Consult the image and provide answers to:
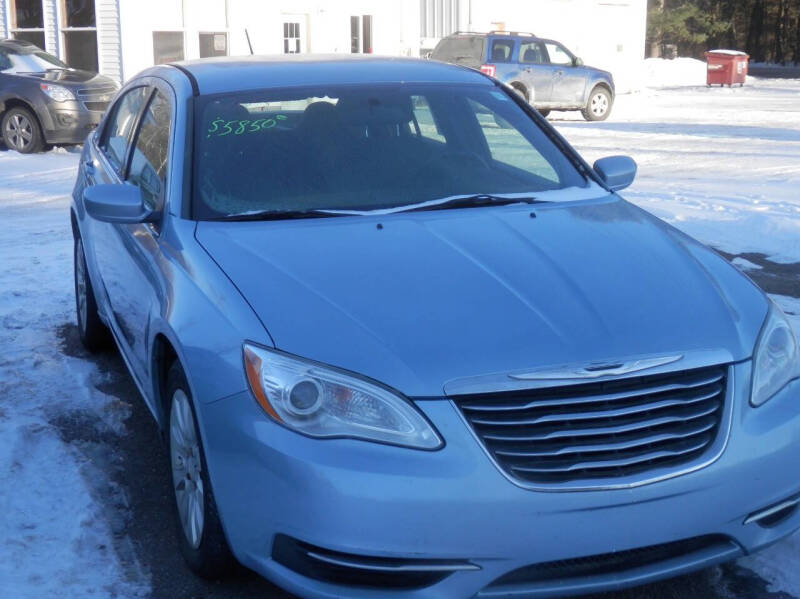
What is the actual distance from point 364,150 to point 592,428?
187cm

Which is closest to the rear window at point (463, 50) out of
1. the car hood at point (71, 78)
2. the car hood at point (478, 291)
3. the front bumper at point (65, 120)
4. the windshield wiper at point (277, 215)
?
the car hood at point (71, 78)

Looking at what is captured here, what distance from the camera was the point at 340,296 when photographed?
10.6 ft

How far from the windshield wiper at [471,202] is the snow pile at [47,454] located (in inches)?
62.4

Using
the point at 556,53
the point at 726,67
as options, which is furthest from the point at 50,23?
the point at 726,67

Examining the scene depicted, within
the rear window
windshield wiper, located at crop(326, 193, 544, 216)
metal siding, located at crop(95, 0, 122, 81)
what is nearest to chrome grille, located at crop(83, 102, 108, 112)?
metal siding, located at crop(95, 0, 122, 81)


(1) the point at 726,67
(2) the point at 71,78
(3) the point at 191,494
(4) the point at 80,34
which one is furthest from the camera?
(1) the point at 726,67

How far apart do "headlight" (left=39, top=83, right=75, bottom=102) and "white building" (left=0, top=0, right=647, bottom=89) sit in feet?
16.8

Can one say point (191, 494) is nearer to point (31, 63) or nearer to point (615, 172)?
point (615, 172)

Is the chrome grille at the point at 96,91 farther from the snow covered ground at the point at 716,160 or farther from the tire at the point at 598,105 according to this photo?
the tire at the point at 598,105

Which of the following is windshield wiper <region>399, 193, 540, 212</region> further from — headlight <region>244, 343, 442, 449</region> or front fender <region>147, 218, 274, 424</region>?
headlight <region>244, 343, 442, 449</region>

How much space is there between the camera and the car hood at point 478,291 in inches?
117

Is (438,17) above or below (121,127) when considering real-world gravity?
above

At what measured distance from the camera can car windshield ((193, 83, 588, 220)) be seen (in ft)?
13.6

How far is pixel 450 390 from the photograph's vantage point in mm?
2859
